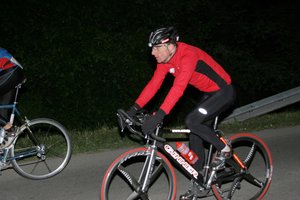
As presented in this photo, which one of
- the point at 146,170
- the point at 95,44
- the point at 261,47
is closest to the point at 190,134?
the point at 146,170

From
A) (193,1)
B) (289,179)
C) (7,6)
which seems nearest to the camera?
(289,179)

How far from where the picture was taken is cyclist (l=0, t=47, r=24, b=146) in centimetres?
582

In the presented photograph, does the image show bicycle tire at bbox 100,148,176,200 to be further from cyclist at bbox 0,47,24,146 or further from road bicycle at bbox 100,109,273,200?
cyclist at bbox 0,47,24,146

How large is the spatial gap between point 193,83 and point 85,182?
221 cm

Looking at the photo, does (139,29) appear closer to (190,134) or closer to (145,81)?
(145,81)

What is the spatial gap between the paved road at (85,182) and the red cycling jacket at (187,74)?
1.64 m

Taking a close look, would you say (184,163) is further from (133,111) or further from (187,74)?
(187,74)

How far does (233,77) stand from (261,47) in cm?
220

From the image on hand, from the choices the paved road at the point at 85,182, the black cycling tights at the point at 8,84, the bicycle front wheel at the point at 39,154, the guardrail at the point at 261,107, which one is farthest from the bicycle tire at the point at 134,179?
the guardrail at the point at 261,107

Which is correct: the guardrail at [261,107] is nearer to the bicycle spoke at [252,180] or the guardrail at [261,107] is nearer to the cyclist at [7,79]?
the bicycle spoke at [252,180]

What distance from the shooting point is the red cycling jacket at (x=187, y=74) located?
14.7ft

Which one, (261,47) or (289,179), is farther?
(261,47)

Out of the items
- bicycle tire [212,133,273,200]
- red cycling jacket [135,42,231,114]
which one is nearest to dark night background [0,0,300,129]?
red cycling jacket [135,42,231,114]

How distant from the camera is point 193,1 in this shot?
10336 millimetres
